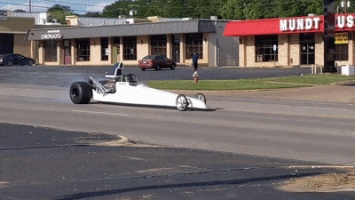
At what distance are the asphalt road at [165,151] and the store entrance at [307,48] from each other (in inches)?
1719

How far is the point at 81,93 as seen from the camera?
2778 cm

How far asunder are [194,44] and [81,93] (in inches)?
2081

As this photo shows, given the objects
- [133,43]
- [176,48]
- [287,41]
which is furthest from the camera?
[133,43]

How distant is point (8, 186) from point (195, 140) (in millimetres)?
7172

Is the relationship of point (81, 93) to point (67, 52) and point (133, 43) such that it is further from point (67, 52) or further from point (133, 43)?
point (67, 52)

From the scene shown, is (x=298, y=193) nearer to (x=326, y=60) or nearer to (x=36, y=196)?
(x=36, y=196)

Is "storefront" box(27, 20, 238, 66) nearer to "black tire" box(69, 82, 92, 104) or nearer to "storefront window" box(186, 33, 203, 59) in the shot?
"storefront window" box(186, 33, 203, 59)

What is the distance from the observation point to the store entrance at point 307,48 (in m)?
70.6

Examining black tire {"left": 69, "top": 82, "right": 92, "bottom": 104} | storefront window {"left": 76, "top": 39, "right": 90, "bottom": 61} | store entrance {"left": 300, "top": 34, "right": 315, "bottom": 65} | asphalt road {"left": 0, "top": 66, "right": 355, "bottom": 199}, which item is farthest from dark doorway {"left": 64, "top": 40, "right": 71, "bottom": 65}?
asphalt road {"left": 0, "top": 66, "right": 355, "bottom": 199}

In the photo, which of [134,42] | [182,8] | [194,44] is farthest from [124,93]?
[182,8]

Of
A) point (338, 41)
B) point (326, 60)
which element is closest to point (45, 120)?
point (326, 60)

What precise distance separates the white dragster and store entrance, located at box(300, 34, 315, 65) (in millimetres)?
44618

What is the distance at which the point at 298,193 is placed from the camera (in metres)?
10.2

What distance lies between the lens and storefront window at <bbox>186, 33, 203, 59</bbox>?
79500 mm
